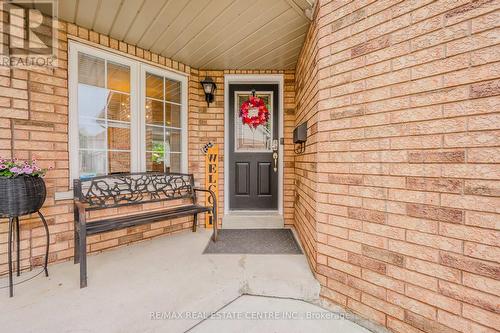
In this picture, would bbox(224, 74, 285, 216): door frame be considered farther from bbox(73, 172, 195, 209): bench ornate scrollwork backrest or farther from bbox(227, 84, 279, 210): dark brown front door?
bbox(73, 172, 195, 209): bench ornate scrollwork backrest

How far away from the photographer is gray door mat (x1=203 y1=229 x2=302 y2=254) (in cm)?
224

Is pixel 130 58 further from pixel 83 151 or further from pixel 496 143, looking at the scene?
pixel 496 143

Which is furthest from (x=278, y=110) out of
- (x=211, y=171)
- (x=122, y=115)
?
(x=122, y=115)

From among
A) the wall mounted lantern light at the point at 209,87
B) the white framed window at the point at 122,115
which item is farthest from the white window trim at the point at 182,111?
the wall mounted lantern light at the point at 209,87

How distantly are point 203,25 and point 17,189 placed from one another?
2.02m

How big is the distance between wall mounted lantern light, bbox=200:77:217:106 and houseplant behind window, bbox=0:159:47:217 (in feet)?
6.41

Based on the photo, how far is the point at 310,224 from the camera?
196cm

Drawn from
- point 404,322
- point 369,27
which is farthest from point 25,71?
point 404,322

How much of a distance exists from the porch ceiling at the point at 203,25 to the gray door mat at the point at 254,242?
221 cm

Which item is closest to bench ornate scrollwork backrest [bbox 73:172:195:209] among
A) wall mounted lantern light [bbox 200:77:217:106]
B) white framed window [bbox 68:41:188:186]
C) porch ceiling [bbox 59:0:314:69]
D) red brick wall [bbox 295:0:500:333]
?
white framed window [bbox 68:41:188:186]

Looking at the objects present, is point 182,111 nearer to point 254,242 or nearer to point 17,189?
point 17,189

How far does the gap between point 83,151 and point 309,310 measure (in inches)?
100.0

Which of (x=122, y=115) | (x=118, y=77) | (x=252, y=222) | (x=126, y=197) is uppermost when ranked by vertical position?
(x=118, y=77)

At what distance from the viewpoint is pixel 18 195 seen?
5.14ft
